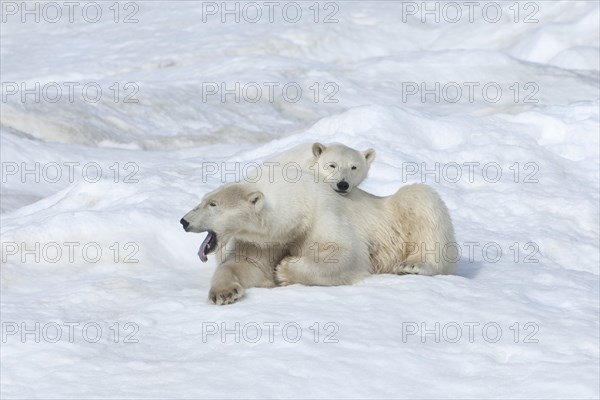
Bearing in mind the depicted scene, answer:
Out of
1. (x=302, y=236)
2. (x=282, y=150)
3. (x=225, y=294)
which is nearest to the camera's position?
(x=225, y=294)

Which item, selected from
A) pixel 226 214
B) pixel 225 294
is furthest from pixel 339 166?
pixel 225 294

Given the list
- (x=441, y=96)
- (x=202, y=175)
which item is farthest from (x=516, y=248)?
Result: (x=441, y=96)

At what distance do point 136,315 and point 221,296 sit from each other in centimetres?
48

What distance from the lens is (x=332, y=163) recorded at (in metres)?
7.34

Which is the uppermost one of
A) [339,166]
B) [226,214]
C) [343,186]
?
[339,166]

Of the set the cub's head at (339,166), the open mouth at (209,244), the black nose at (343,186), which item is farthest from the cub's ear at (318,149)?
the open mouth at (209,244)

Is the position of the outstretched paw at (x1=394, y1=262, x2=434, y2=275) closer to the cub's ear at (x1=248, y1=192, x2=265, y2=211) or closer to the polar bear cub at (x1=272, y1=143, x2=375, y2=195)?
the polar bear cub at (x1=272, y1=143, x2=375, y2=195)

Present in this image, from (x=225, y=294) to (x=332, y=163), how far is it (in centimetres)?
161

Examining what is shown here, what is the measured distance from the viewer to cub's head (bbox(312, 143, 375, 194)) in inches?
278

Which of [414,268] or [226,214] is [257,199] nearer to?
[226,214]

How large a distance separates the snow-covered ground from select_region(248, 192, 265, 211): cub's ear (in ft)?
1.63

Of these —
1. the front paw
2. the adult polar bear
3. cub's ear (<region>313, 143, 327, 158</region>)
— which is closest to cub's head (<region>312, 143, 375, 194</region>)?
cub's ear (<region>313, 143, 327, 158</region>)

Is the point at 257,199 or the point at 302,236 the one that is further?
the point at 302,236

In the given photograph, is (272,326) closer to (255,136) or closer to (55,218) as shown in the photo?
(55,218)
